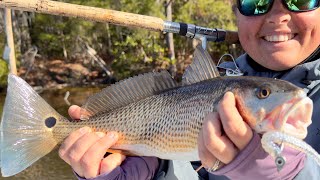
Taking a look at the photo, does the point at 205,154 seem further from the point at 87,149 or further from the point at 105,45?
the point at 105,45

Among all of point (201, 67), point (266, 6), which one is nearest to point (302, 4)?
point (266, 6)

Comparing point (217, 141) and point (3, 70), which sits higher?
point (217, 141)

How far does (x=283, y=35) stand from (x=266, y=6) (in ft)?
0.56

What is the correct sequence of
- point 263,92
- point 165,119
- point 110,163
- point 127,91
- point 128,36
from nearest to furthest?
point 263,92 < point 165,119 < point 110,163 < point 127,91 < point 128,36

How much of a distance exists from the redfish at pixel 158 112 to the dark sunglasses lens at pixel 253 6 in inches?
16.0

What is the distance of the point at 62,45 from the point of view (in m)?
24.9

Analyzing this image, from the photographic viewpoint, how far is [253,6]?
2.43 meters

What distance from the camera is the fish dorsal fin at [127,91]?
7.52ft

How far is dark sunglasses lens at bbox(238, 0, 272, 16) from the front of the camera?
7.74 feet

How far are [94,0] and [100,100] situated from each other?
18.8m

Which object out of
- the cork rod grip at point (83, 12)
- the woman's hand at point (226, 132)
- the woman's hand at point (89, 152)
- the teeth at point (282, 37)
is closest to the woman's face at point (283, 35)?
the teeth at point (282, 37)

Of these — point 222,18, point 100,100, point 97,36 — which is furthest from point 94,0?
point 100,100

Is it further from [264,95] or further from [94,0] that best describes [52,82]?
[264,95]

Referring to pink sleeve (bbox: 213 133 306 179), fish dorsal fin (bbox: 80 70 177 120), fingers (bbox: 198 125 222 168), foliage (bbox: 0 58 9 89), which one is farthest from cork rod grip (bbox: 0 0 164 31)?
foliage (bbox: 0 58 9 89)
